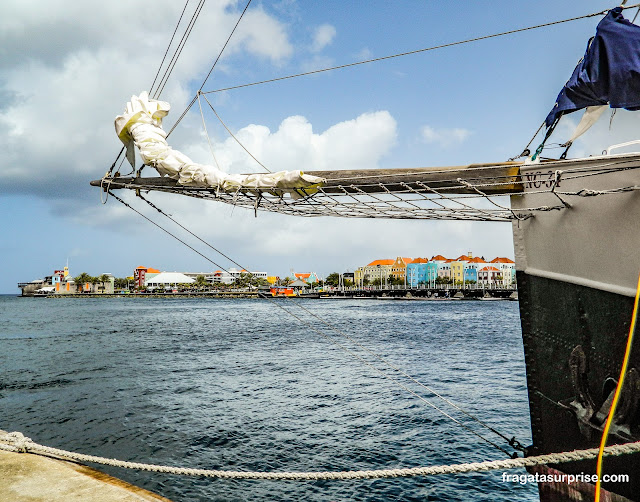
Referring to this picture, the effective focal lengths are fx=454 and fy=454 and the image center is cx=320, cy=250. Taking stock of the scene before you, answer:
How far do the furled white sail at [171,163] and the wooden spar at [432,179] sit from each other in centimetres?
28

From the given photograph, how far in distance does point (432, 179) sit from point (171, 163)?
3.73 m

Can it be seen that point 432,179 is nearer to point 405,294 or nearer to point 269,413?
point 269,413

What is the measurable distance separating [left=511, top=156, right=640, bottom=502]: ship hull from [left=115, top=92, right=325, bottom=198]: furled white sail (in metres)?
2.79

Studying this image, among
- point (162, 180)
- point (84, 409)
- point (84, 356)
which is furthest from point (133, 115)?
point (84, 356)

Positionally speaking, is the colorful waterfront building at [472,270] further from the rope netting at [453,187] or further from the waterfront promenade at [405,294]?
the rope netting at [453,187]

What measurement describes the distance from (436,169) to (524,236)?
55.5 inches

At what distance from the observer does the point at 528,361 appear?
5633 millimetres

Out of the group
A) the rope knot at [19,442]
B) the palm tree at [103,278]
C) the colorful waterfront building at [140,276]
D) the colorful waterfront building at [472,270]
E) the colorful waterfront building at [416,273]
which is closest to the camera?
the rope knot at [19,442]

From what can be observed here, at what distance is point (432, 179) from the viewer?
5.42 meters

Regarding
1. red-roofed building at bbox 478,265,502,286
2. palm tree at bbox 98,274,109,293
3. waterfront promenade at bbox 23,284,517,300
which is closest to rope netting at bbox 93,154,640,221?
waterfront promenade at bbox 23,284,517,300

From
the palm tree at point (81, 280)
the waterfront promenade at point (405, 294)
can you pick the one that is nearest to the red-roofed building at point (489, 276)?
the waterfront promenade at point (405, 294)

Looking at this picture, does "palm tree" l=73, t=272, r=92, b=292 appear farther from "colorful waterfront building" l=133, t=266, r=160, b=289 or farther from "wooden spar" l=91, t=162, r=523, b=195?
"wooden spar" l=91, t=162, r=523, b=195

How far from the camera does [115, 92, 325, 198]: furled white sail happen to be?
5.88m

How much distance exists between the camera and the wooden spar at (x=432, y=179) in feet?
17.3
